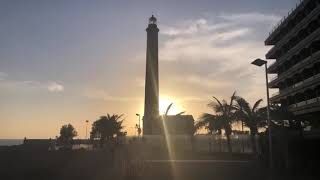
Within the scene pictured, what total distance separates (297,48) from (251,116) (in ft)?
72.8

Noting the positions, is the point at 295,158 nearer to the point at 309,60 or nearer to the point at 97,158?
the point at 97,158

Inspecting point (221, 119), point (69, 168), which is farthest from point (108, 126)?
point (69, 168)

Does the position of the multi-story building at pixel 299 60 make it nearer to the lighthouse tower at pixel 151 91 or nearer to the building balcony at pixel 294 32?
the building balcony at pixel 294 32

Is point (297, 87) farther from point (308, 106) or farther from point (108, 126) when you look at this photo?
point (108, 126)

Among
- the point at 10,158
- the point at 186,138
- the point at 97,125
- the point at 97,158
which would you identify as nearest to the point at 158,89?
the point at 97,125

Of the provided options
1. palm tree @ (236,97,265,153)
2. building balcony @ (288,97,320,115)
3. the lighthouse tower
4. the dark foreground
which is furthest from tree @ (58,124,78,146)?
the dark foreground

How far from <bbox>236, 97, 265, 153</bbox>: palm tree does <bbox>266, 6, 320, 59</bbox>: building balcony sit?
17.2 metres

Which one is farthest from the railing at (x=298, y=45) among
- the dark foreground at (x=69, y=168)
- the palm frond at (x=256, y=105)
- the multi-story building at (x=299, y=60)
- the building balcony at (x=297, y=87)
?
the dark foreground at (x=69, y=168)

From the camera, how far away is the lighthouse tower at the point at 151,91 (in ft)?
295

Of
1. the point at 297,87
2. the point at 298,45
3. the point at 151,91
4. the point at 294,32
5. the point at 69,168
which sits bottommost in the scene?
the point at 69,168

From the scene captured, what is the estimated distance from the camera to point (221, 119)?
53.1m

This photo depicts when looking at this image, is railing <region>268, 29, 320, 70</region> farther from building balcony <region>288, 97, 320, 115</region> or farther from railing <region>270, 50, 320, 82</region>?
building balcony <region>288, 97, 320, 115</region>

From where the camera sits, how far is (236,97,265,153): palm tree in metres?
45.4

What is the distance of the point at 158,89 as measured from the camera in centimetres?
9112
